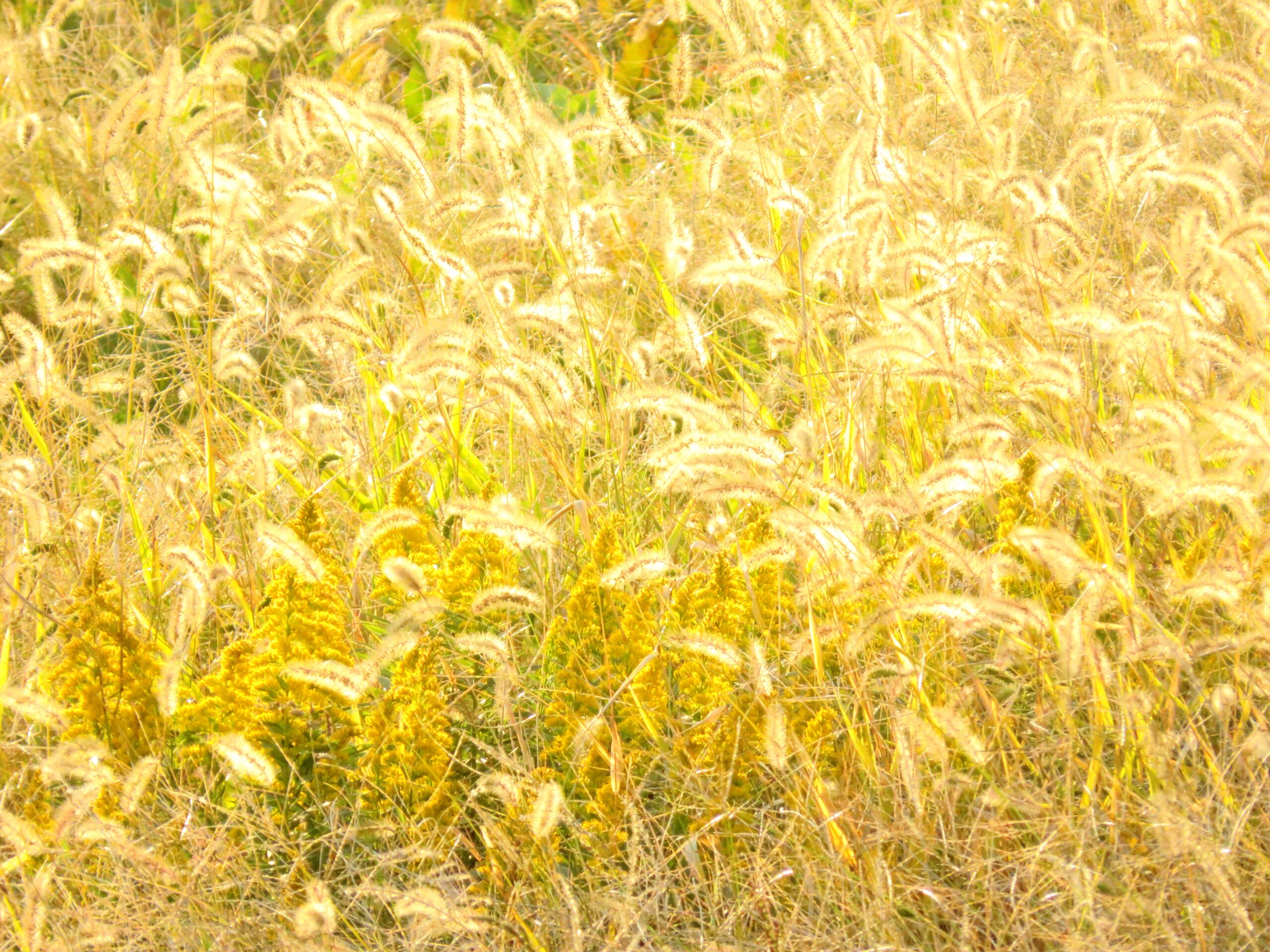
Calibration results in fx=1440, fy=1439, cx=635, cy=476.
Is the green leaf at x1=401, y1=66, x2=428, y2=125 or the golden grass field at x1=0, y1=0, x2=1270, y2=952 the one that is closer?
the golden grass field at x1=0, y1=0, x2=1270, y2=952

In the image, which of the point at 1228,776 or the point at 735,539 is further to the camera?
the point at 735,539

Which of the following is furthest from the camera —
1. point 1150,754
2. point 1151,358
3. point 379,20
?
point 379,20

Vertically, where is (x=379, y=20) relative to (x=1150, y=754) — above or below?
above

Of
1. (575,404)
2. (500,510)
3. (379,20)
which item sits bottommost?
(575,404)

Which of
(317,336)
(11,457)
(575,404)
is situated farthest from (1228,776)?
(11,457)

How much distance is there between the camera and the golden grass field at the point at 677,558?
1.73m

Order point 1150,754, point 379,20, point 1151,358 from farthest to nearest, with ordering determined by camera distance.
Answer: point 379,20 < point 1151,358 < point 1150,754

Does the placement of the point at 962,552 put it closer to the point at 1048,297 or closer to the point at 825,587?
the point at 825,587

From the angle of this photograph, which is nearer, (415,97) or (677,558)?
(677,558)

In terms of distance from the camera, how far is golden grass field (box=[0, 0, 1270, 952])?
1.73 metres

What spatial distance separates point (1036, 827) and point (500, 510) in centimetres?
80

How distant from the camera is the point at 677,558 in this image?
2.37m

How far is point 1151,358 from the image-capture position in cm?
236

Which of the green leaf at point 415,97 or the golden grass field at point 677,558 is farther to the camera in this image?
the green leaf at point 415,97
